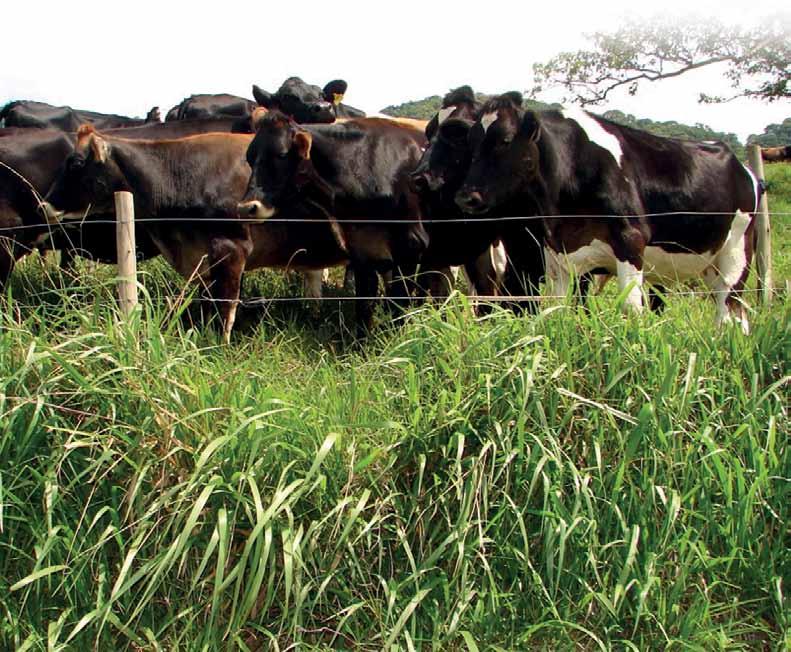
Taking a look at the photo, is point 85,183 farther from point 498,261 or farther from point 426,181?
point 498,261

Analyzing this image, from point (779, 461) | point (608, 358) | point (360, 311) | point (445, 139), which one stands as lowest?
point (360, 311)

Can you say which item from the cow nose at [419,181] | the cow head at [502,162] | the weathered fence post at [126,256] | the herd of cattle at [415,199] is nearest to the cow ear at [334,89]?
the herd of cattle at [415,199]

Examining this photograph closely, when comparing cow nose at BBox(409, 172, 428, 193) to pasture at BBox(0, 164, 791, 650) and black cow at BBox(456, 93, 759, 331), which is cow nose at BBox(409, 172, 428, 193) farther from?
pasture at BBox(0, 164, 791, 650)

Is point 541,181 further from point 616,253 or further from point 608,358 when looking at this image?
point 608,358

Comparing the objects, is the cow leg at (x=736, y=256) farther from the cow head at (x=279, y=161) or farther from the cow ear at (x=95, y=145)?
the cow ear at (x=95, y=145)

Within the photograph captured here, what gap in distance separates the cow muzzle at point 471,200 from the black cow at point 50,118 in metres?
7.29

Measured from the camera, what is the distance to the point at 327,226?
7000 mm

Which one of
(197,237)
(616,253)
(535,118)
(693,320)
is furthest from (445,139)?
(693,320)

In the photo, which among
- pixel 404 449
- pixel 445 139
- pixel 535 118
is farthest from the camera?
pixel 445 139

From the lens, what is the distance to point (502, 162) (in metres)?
5.64

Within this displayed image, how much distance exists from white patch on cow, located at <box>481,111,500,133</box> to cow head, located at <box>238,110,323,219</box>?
134 cm

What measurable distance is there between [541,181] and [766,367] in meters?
2.03

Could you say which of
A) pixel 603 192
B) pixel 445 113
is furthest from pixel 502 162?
pixel 445 113

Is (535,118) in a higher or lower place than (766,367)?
higher
